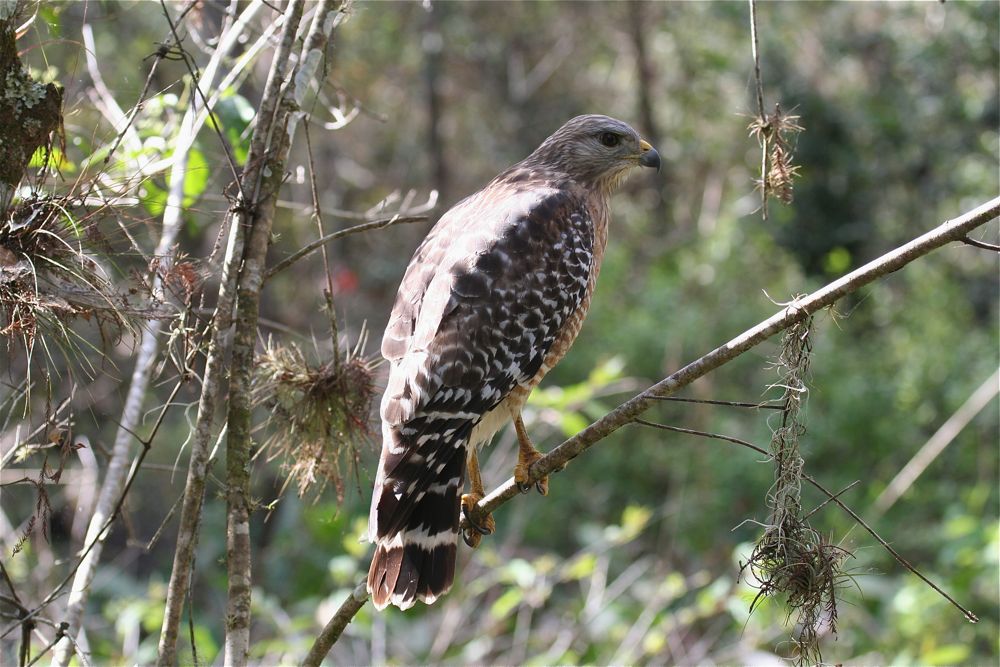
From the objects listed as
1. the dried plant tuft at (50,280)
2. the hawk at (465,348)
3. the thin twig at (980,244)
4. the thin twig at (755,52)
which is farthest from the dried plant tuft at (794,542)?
the dried plant tuft at (50,280)

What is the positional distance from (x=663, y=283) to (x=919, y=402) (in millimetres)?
2457

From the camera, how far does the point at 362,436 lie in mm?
2904

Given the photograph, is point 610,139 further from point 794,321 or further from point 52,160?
point 52,160

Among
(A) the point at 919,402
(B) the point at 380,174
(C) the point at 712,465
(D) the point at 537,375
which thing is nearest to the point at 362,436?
(D) the point at 537,375

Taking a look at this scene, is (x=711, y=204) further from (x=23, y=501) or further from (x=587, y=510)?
(x=23, y=501)

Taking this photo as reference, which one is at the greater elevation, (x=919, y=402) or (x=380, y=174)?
(x=380, y=174)

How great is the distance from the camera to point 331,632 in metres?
2.48

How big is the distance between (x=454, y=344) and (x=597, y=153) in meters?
1.37

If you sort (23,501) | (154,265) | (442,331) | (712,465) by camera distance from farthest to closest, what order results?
(23,501) → (712,465) → (442,331) → (154,265)

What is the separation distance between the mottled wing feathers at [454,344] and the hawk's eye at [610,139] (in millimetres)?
561

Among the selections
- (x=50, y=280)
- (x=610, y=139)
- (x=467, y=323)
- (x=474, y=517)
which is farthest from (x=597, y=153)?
(x=50, y=280)

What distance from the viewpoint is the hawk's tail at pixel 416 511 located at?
2.88m

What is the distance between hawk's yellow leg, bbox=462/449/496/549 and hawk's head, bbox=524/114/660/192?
4.12 ft

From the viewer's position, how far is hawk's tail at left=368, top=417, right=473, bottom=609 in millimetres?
2885
